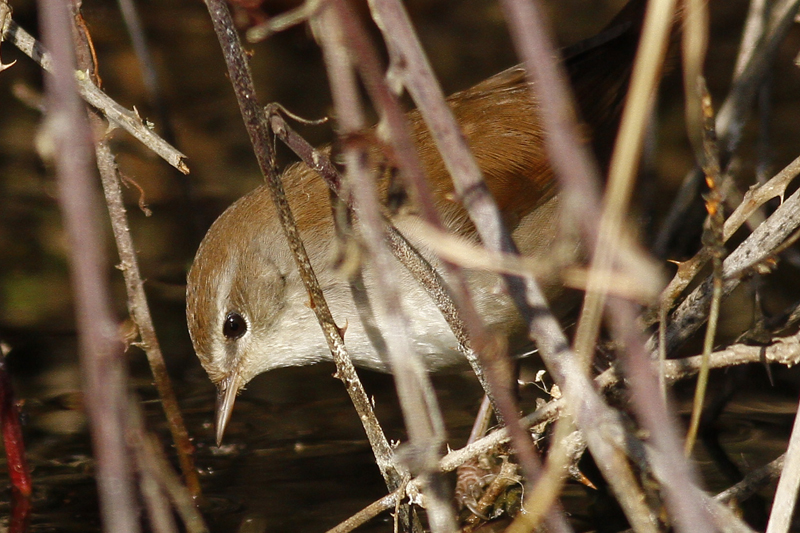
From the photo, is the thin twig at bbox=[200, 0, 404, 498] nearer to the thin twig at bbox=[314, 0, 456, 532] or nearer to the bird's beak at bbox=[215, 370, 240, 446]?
the thin twig at bbox=[314, 0, 456, 532]

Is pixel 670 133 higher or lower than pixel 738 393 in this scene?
higher

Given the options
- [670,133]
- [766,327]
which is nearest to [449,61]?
[670,133]

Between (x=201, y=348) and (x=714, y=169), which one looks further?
(x=201, y=348)

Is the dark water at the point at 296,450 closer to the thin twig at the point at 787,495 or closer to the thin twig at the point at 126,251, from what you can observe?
the thin twig at the point at 126,251

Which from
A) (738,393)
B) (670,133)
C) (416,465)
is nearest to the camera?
(416,465)

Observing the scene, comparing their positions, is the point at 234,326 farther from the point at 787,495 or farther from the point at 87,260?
the point at 87,260

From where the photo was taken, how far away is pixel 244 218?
3465mm

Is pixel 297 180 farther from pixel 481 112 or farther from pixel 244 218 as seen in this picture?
pixel 481 112

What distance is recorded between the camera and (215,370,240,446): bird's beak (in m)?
3.49

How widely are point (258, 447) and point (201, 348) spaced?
47 centimetres

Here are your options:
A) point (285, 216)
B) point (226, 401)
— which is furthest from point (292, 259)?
point (285, 216)

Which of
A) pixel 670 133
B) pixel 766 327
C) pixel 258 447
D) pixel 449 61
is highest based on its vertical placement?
pixel 449 61

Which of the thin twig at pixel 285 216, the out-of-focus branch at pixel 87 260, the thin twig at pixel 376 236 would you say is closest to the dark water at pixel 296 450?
the thin twig at pixel 285 216

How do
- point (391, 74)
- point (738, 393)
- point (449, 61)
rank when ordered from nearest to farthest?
point (391, 74) → point (738, 393) → point (449, 61)
